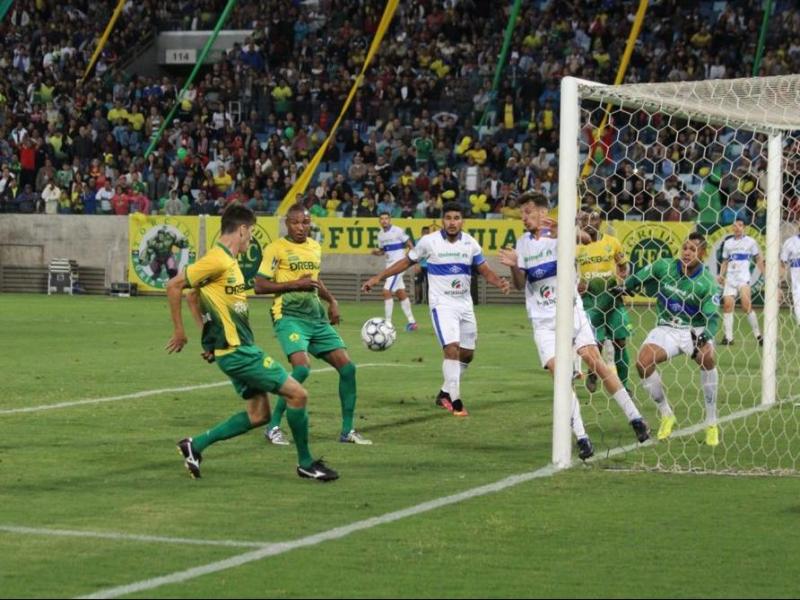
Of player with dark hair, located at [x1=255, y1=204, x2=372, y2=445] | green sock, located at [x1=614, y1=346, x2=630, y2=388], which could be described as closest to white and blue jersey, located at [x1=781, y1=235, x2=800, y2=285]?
green sock, located at [x1=614, y1=346, x2=630, y2=388]

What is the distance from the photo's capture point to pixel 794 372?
19375 millimetres

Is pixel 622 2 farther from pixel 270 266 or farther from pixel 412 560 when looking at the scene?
pixel 412 560

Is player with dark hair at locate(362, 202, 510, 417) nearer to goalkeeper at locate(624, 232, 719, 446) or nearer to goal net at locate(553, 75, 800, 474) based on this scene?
goal net at locate(553, 75, 800, 474)

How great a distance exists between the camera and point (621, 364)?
17094mm

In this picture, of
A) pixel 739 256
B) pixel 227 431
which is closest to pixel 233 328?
pixel 227 431

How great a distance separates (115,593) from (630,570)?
255cm

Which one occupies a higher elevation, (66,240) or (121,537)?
(66,240)

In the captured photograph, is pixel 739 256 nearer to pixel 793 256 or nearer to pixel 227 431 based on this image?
pixel 793 256

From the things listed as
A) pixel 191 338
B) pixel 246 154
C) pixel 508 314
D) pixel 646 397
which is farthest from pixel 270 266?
pixel 246 154

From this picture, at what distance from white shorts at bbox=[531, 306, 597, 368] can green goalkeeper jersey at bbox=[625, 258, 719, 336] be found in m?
1.22

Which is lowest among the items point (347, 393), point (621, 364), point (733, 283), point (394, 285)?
point (621, 364)

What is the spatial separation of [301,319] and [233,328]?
220cm

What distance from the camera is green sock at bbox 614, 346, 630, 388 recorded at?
16859 millimetres

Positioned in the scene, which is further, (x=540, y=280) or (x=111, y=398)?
(x=111, y=398)
